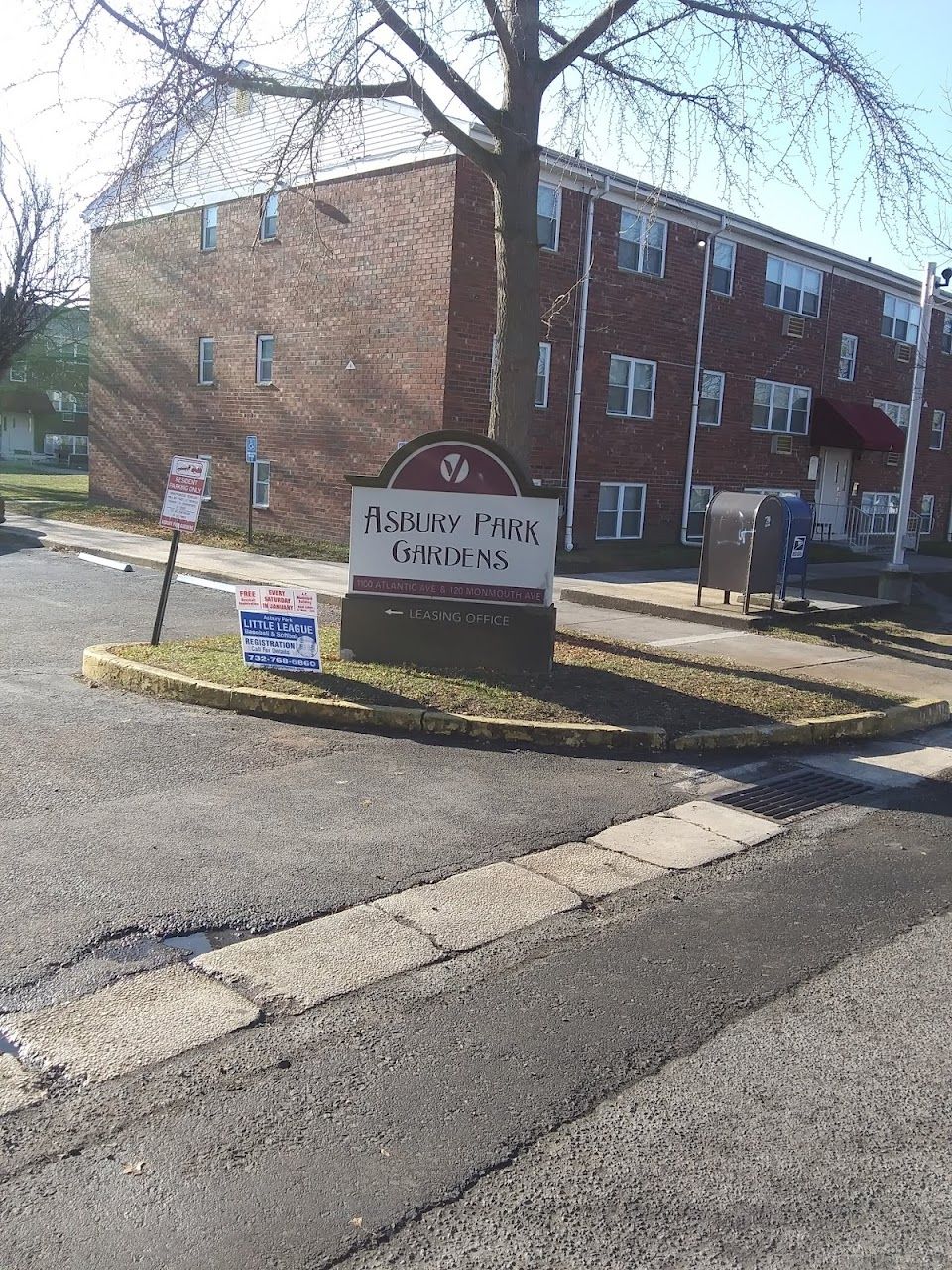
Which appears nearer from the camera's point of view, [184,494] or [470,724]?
[470,724]

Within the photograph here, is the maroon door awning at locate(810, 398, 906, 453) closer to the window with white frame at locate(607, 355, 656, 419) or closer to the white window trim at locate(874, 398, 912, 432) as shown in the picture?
the white window trim at locate(874, 398, 912, 432)

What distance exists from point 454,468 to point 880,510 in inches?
980

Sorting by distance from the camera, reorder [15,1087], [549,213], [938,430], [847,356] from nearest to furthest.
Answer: [15,1087]
[549,213]
[847,356]
[938,430]

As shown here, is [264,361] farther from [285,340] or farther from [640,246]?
[640,246]

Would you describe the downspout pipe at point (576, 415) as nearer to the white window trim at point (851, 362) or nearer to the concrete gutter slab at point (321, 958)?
the white window trim at point (851, 362)

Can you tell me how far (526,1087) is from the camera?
3613mm

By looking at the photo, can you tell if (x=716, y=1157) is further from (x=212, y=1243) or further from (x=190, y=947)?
(x=190, y=947)

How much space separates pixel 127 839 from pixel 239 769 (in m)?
1.35

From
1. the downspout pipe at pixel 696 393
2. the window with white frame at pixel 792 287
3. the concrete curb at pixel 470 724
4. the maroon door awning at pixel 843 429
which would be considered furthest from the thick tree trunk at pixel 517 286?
the maroon door awning at pixel 843 429

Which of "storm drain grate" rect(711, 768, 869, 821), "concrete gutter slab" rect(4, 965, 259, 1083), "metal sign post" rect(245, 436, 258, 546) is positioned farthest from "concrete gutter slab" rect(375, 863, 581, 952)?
"metal sign post" rect(245, 436, 258, 546)

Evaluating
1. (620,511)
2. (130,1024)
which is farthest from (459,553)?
(620,511)

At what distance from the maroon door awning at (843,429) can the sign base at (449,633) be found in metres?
20.5

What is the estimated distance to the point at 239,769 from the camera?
22.6 ft

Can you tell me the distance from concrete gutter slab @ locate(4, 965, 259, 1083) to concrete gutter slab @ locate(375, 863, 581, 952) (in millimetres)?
1004
